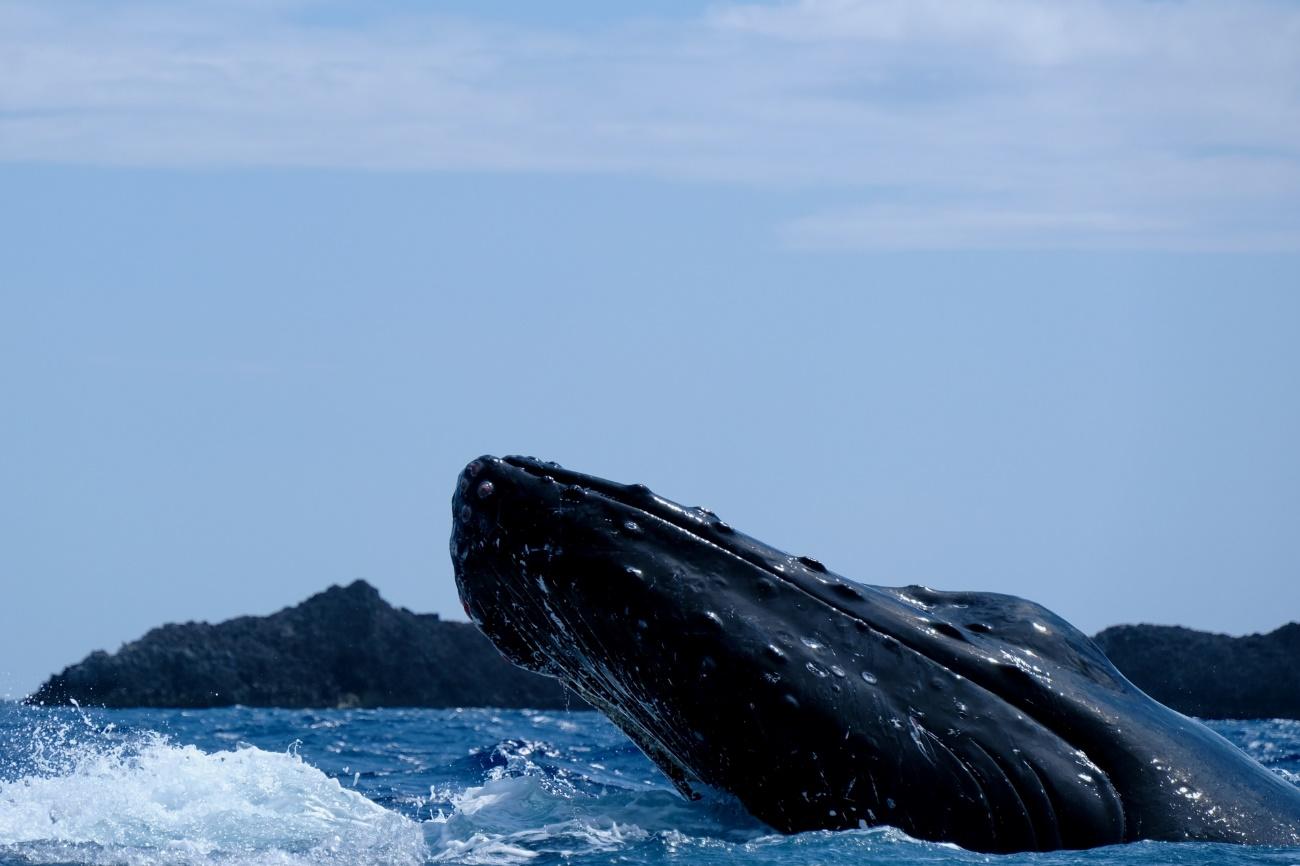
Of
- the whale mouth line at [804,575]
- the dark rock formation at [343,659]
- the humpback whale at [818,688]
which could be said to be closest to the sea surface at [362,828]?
the humpback whale at [818,688]

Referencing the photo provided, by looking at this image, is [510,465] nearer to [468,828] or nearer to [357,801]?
[468,828]

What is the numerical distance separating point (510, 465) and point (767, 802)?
1476mm

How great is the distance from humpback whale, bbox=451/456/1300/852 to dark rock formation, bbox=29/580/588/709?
274 feet

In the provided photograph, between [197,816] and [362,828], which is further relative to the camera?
[197,816]

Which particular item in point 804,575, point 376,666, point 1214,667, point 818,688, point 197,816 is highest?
point 1214,667

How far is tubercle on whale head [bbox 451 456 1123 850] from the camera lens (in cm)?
598

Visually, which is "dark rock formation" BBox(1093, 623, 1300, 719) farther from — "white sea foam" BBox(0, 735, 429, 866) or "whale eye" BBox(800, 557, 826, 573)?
"whale eye" BBox(800, 557, 826, 573)

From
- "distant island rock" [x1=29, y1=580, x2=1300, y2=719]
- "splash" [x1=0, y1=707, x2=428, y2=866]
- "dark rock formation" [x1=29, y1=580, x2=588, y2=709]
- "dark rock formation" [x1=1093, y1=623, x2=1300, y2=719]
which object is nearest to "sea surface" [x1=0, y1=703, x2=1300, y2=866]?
"splash" [x1=0, y1=707, x2=428, y2=866]

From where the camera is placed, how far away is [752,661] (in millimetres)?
6027

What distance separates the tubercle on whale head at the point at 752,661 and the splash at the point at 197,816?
145 cm

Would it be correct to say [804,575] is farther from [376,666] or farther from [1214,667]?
[376,666]

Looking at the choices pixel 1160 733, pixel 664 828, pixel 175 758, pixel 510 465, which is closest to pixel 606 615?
pixel 510 465

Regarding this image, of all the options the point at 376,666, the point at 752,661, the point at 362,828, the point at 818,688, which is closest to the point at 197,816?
the point at 362,828

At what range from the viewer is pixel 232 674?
89875 millimetres
